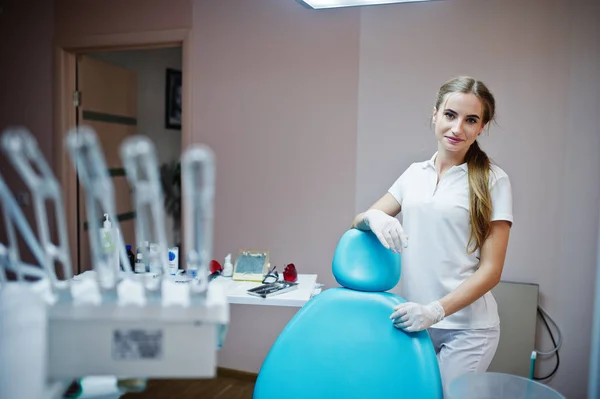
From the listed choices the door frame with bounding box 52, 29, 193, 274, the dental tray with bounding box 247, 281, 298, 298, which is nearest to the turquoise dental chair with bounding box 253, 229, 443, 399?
the dental tray with bounding box 247, 281, 298, 298

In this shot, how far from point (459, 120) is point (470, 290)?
0.50 metres

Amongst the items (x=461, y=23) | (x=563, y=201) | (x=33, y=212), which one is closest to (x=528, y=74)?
(x=461, y=23)

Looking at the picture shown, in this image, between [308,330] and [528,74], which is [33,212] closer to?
[308,330]

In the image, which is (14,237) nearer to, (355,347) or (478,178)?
(355,347)

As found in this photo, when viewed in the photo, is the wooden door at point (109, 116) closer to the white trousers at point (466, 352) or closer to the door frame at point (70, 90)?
the door frame at point (70, 90)

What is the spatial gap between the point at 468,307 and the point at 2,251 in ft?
4.14

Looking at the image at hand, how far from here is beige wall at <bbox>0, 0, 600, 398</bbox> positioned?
2281mm

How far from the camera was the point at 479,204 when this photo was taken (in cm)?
147

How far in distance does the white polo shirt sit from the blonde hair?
25 millimetres

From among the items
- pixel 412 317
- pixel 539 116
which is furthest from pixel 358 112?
pixel 412 317

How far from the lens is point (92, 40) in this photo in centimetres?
302

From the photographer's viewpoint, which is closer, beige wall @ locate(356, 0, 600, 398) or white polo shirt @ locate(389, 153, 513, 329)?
white polo shirt @ locate(389, 153, 513, 329)

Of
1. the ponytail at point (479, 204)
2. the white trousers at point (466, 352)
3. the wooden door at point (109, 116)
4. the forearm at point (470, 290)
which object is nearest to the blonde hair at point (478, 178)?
the ponytail at point (479, 204)

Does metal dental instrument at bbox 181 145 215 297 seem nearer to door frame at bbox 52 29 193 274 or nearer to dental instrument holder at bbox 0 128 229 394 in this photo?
dental instrument holder at bbox 0 128 229 394
